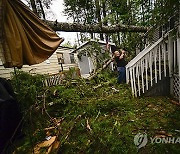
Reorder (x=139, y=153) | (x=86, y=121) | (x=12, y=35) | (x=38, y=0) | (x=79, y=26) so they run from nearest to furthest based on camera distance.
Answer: (x=12, y=35)
(x=139, y=153)
(x=86, y=121)
(x=79, y=26)
(x=38, y=0)

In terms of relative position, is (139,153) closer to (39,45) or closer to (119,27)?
(39,45)

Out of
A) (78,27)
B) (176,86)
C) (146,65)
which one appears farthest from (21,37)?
(176,86)

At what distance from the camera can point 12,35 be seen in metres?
2.07

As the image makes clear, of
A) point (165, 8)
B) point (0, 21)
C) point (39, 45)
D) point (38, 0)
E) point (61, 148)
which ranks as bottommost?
point (61, 148)

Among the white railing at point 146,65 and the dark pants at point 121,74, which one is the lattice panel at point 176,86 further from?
the dark pants at point 121,74

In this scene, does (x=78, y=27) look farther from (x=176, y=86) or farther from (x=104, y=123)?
(x=176, y=86)

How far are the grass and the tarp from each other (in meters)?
1.08

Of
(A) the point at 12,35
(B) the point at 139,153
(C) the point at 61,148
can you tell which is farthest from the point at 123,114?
(A) the point at 12,35

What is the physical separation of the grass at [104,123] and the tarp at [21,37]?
1.08m

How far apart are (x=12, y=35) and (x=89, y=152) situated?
222cm

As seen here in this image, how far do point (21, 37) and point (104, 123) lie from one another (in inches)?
93.7

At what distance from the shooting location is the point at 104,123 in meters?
3.21

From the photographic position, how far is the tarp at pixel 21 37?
78.3 inches

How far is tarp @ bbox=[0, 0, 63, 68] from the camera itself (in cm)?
199
